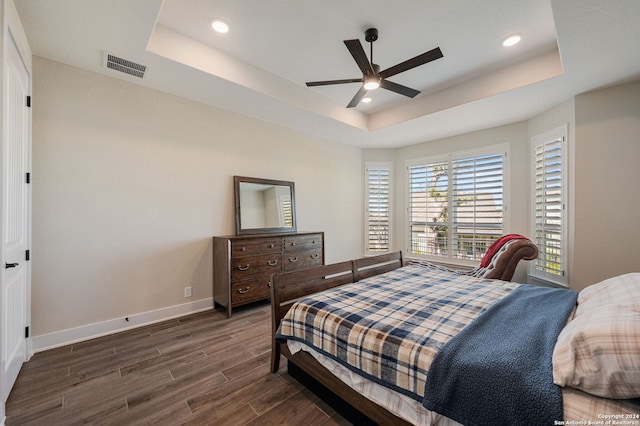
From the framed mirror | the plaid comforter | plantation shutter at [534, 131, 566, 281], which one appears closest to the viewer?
the plaid comforter

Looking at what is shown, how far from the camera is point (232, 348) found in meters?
2.54

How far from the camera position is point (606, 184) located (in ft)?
9.69

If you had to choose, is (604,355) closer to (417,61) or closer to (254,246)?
(417,61)

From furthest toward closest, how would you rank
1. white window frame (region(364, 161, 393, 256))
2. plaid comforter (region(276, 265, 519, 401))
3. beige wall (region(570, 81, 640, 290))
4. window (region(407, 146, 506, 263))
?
white window frame (region(364, 161, 393, 256)), window (region(407, 146, 506, 263)), beige wall (region(570, 81, 640, 290)), plaid comforter (region(276, 265, 519, 401))

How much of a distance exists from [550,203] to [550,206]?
0.13ft

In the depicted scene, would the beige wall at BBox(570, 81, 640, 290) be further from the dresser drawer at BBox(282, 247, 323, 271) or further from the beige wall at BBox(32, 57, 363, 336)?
the beige wall at BBox(32, 57, 363, 336)

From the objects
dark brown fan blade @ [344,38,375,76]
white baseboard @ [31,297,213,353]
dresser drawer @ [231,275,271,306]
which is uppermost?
dark brown fan blade @ [344,38,375,76]

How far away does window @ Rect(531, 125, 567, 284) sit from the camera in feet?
10.9

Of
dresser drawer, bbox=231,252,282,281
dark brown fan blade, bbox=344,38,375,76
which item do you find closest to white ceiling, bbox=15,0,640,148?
dark brown fan blade, bbox=344,38,375,76

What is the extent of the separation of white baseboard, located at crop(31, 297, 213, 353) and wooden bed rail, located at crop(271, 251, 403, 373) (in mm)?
1739

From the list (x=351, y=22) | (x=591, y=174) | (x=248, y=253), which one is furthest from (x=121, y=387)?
(x=591, y=174)

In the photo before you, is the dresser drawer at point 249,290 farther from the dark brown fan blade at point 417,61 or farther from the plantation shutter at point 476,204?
the plantation shutter at point 476,204

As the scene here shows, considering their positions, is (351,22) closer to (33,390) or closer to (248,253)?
(248,253)

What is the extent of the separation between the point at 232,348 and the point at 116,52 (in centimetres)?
292
